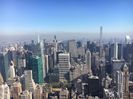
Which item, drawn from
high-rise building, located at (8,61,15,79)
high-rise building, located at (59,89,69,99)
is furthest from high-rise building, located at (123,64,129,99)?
high-rise building, located at (8,61,15,79)

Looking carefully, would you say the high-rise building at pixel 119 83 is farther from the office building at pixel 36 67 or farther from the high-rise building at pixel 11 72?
the high-rise building at pixel 11 72

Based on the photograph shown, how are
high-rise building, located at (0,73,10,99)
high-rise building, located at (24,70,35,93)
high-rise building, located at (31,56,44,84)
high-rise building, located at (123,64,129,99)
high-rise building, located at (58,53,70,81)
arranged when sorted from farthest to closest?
high-rise building, located at (58,53,70,81) < high-rise building, located at (31,56,44,84) < high-rise building, located at (24,70,35,93) < high-rise building, located at (123,64,129,99) < high-rise building, located at (0,73,10,99)

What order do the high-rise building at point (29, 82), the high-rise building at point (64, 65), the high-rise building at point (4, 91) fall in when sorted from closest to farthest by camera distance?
the high-rise building at point (4, 91) < the high-rise building at point (29, 82) < the high-rise building at point (64, 65)

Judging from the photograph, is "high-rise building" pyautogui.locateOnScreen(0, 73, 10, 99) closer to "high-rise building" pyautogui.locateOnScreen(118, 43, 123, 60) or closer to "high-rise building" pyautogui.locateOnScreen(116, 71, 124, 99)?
"high-rise building" pyautogui.locateOnScreen(116, 71, 124, 99)

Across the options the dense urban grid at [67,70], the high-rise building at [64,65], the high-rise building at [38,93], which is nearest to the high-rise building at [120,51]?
the dense urban grid at [67,70]

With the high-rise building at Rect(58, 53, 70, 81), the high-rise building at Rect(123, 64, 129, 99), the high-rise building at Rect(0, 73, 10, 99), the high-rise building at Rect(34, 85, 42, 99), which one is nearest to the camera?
the high-rise building at Rect(0, 73, 10, 99)

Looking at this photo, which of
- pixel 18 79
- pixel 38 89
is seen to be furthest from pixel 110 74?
pixel 18 79

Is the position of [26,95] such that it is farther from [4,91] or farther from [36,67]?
[36,67]

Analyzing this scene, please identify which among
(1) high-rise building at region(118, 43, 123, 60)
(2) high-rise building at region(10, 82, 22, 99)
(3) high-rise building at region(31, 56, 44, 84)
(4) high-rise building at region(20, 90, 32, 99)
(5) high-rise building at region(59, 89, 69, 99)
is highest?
(1) high-rise building at region(118, 43, 123, 60)

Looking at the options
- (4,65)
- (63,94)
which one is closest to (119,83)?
(63,94)

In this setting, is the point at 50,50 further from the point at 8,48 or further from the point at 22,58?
the point at 8,48
